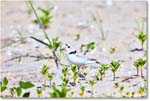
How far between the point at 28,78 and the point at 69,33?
0.87m

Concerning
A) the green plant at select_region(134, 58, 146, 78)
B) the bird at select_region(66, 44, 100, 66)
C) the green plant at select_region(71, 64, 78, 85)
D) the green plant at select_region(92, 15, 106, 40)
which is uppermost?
the green plant at select_region(92, 15, 106, 40)

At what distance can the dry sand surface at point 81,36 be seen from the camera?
2.80 metres

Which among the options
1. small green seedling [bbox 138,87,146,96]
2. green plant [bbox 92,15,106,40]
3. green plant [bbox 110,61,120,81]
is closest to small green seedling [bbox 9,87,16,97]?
green plant [bbox 110,61,120,81]

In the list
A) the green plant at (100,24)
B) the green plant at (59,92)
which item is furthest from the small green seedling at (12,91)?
the green plant at (100,24)

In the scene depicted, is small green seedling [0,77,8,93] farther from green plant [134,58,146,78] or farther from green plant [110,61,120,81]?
green plant [134,58,146,78]

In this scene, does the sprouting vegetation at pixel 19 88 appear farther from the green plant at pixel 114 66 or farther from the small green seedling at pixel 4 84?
the green plant at pixel 114 66

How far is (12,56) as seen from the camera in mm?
3236

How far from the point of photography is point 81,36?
363 centimetres

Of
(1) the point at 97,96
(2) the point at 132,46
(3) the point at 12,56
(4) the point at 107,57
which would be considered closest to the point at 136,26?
(2) the point at 132,46

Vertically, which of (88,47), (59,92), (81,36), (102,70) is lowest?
(59,92)

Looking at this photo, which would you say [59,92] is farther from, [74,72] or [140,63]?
[140,63]

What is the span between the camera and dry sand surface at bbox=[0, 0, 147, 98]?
2.80 metres

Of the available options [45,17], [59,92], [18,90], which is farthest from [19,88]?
[45,17]

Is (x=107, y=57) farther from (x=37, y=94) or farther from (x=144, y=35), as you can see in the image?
(x=37, y=94)
